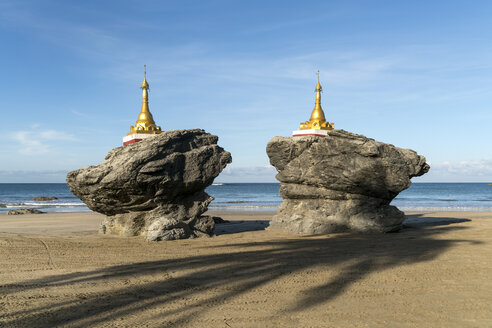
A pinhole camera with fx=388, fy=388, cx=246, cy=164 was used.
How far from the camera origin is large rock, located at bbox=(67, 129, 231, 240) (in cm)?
1185

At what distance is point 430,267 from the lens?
8.05 metres

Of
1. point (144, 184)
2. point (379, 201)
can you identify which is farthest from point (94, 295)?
point (379, 201)

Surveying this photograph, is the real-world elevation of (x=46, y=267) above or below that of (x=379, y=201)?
below

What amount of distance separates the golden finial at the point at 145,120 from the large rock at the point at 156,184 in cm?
835

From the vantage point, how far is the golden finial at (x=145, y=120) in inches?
841

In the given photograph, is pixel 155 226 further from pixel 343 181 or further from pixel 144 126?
pixel 144 126

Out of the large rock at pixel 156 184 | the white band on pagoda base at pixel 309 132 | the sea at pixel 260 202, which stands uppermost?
the white band on pagoda base at pixel 309 132

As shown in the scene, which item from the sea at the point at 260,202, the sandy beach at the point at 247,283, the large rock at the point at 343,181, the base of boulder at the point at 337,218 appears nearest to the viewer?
the sandy beach at the point at 247,283

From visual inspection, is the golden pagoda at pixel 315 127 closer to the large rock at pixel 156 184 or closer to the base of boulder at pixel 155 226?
the large rock at pixel 156 184

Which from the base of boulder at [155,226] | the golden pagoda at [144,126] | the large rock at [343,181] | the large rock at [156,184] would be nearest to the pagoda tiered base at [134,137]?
the golden pagoda at [144,126]

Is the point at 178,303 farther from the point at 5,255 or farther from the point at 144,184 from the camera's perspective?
the point at 144,184

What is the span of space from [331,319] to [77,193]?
10145mm

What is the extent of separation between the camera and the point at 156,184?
12.1 meters

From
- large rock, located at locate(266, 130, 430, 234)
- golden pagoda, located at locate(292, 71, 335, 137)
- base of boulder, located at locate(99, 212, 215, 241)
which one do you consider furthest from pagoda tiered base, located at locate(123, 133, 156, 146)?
large rock, located at locate(266, 130, 430, 234)
